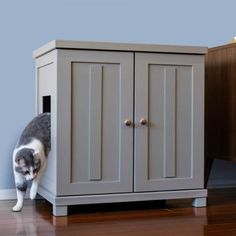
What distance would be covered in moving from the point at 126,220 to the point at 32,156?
0.40m

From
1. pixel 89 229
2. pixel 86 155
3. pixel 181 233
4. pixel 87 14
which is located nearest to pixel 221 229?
pixel 181 233

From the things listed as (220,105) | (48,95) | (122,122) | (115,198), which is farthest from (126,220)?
(220,105)

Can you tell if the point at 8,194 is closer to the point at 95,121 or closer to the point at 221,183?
the point at 95,121

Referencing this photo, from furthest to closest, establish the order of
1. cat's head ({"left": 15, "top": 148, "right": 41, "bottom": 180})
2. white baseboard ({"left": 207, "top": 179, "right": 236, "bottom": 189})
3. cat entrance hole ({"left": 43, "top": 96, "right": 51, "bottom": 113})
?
white baseboard ({"left": 207, "top": 179, "right": 236, "bottom": 189}) → cat entrance hole ({"left": 43, "top": 96, "right": 51, "bottom": 113}) → cat's head ({"left": 15, "top": 148, "right": 41, "bottom": 180})

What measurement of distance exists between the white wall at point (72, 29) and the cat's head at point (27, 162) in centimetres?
34

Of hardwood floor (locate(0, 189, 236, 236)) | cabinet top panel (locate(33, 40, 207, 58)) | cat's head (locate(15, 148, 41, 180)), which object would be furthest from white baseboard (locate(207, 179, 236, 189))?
cat's head (locate(15, 148, 41, 180))

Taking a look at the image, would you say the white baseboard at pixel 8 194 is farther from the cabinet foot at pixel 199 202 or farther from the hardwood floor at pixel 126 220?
the cabinet foot at pixel 199 202

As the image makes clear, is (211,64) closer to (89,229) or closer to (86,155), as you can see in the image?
(86,155)

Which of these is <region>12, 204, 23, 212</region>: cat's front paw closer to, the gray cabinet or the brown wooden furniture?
the gray cabinet

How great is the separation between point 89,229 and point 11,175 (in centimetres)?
66

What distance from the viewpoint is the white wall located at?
2.17 m

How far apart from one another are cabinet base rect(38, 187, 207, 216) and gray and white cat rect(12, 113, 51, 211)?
10 cm

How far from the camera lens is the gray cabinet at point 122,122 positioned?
6.05ft

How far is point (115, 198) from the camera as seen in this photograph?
1904 millimetres
